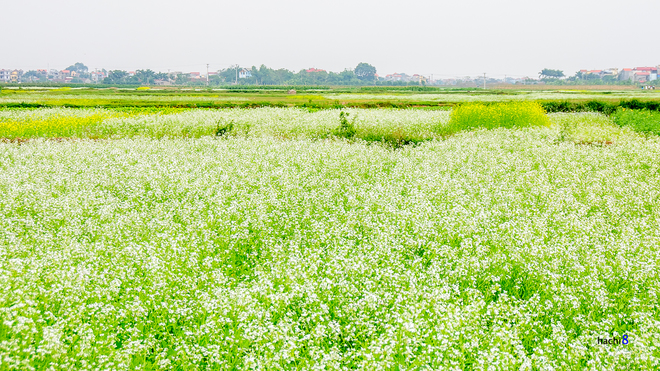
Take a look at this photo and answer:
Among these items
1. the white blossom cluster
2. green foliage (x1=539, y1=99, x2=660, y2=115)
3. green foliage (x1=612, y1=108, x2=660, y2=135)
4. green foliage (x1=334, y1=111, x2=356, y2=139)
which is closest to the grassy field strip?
green foliage (x1=612, y1=108, x2=660, y2=135)

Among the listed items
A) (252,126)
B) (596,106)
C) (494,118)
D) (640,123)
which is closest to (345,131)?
(252,126)

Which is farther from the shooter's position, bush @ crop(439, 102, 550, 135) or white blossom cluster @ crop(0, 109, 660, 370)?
bush @ crop(439, 102, 550, 135)

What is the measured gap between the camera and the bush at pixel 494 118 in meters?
30.7

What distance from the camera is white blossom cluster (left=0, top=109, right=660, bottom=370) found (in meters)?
5.36

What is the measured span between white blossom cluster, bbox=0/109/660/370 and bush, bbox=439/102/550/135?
12.5 metres

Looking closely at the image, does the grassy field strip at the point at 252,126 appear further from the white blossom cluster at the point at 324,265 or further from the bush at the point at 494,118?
the white blossom cluster at the point at 324,265

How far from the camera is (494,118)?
3106 centimetres

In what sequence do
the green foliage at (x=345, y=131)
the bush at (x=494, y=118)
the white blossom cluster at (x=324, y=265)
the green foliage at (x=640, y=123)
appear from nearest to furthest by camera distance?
the white blossom cluster at (x=324, y=265), the green foliage at (x=345, y=131), the green foliage at (x=640, y=123), the bush at (x=494, y=118)

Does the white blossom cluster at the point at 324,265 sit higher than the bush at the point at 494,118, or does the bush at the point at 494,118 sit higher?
the bush at the point at 494,118

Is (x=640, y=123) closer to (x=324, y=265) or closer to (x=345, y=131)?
(x=345, y=131)

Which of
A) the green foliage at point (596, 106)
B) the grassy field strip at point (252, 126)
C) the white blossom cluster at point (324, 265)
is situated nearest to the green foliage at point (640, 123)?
the grassy field strip at point (252, 126)

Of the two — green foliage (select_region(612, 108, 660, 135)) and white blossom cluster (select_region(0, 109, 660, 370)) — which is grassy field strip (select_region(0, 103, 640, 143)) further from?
white blossom cluster (select_region(0, 109, 660, 370))

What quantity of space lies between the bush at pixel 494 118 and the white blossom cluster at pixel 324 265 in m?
12.5

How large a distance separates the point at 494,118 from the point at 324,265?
26.9 meters
